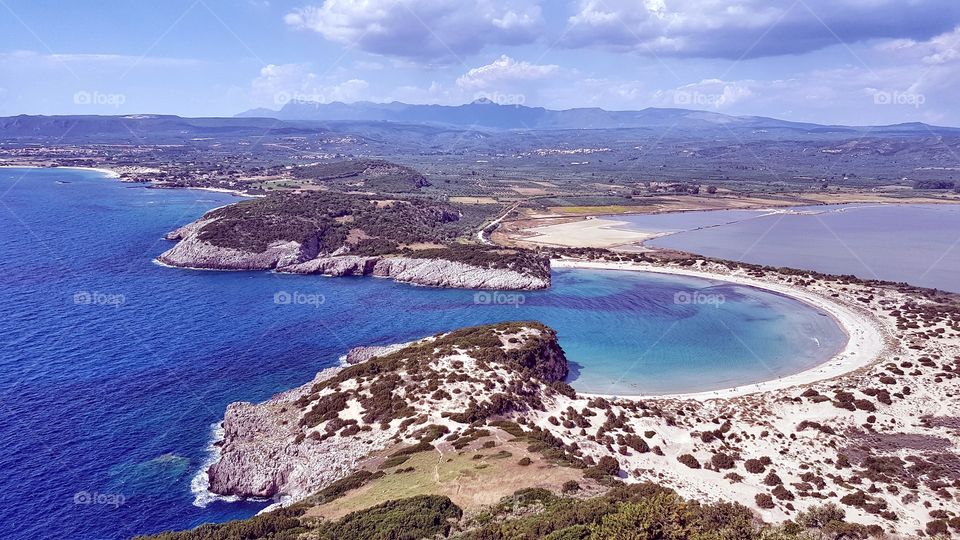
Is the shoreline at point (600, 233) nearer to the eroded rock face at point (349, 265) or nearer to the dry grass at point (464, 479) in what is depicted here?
A: the eroded rock face at point (349, 265)

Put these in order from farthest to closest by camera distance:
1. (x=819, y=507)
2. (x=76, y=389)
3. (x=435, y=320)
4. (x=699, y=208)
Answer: (x=699, y=208) → (x=435, y=320) → (x=76, y=389) → (x=819, y=507)

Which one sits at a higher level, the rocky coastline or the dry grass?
the dry grass

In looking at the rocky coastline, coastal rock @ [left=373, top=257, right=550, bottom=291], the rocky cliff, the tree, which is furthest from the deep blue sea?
the tree

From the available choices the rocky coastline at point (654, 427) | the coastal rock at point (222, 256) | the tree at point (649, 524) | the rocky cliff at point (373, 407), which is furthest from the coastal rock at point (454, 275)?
the tree at point (649, 524)

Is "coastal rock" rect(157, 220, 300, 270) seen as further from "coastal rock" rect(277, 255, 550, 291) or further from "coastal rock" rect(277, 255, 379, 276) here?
"coastal rock" rect(277, 255, 550, 291)

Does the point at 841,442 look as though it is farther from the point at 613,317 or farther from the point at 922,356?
the point at 613,317

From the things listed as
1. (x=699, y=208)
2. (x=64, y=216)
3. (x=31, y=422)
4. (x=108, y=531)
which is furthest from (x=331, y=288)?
(x=699, y=208)
